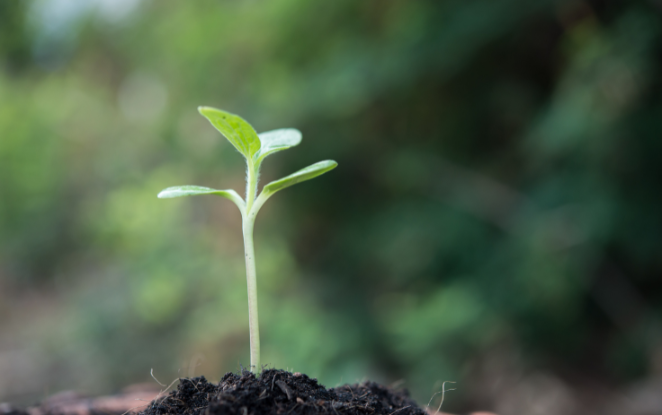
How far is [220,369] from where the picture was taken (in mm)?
2635

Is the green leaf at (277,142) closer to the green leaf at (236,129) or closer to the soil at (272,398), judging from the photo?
the green leaf at (236,129)

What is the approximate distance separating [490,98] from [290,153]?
1.21m

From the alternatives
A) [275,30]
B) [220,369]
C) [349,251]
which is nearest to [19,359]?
[220,369]

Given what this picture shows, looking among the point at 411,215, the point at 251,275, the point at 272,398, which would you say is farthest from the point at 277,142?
the point at 411,215

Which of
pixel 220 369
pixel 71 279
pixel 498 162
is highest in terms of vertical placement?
pixel 71 279

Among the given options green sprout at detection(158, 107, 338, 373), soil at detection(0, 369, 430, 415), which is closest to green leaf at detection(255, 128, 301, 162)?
green sprout at detection(158, 107, 338, 373)

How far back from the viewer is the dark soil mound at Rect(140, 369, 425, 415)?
0.46m

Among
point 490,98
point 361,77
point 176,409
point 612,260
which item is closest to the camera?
point 176,409

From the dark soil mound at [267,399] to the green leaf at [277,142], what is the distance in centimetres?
27

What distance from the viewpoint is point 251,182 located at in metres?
0.55

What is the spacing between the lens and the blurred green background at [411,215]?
1.83 meters

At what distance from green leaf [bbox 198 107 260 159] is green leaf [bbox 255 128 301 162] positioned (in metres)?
0.01

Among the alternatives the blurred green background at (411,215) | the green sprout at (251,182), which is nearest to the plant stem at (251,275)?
the green sprout at (251,182)

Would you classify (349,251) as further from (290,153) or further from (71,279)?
(71,279)
